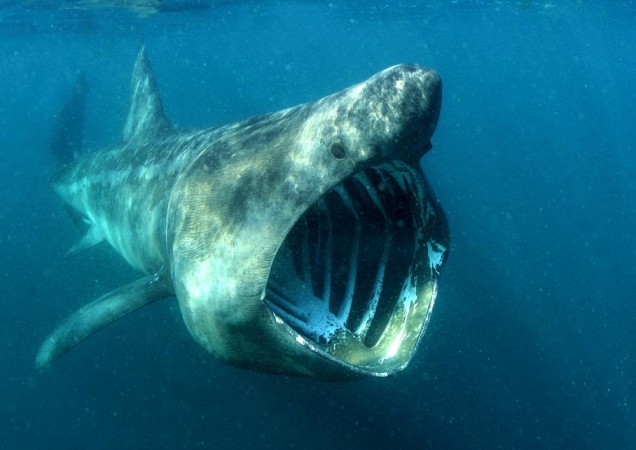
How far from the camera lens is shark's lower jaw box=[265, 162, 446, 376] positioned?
2.94 m

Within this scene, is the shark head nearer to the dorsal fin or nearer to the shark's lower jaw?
the shark's lower jaw

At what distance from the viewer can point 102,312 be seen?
4438 millimetres

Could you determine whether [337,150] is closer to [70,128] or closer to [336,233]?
[336,233]

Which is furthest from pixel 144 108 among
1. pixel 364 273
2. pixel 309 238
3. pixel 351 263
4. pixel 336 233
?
pixel 364 273

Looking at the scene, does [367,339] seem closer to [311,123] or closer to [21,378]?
[311,123]

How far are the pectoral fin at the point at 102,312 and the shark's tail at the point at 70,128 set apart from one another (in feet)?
22.2

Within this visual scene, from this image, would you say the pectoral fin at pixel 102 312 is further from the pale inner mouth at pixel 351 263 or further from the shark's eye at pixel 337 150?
the shark's eye at pixel 337 150

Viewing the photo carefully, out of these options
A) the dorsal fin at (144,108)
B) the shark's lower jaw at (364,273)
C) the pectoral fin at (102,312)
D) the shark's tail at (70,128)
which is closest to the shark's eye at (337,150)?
the shark's lower jaw at (364,273)

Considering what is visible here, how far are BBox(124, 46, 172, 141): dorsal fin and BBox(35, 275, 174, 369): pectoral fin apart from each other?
8.64ft

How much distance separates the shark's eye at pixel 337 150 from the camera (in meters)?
2.72

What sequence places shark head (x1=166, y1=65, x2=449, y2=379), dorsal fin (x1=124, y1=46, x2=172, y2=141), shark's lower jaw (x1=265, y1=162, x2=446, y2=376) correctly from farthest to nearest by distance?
dorsal fin (x1=124, y1=46, x2=172, y2=141) → shark's lower jaw (x1=265, y1=162, x2=446, y2=376) → shark head (x1=166, y1=65, x2=449, y2=379)

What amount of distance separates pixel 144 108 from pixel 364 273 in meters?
4.94

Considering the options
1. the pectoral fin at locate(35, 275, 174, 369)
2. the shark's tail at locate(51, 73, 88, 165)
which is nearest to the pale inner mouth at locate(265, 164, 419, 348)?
the pectoral fin at locate(35, 275, 174, 369)

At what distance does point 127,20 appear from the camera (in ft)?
83.7
